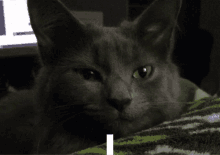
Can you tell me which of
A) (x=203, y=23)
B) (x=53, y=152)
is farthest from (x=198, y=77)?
(x=53, y=152)

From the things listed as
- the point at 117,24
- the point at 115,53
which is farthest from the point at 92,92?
the point at 117,24

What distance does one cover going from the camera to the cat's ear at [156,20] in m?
0.74

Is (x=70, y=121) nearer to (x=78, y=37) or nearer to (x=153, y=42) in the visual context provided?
(x=78, y=37)

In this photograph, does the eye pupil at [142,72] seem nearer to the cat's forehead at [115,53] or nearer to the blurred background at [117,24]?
the cat's forehead at [115,53]

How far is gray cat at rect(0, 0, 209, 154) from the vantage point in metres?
0.69

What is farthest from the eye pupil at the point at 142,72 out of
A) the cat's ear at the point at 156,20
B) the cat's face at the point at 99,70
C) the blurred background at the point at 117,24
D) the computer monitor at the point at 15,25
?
the computer monitor at the point at 15,25

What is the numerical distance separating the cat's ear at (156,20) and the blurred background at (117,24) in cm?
9

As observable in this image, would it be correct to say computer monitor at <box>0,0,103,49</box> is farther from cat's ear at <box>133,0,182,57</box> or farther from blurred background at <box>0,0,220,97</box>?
cat's ear at <box>133,0,182,57</box>

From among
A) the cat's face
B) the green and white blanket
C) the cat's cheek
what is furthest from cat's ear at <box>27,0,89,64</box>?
the green and white blanket

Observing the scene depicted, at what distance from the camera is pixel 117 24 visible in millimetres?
814

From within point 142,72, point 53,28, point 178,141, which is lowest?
point 178,141

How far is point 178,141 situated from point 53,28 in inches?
21.7

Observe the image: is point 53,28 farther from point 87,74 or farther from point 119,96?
point 119,96

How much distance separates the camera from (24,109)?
82cm
